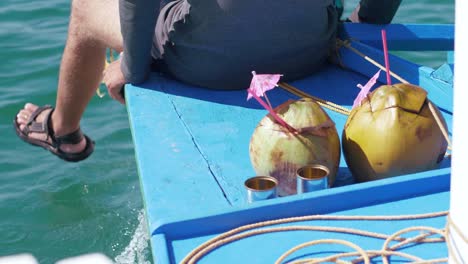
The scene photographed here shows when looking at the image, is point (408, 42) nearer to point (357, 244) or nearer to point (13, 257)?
point (357, 244)

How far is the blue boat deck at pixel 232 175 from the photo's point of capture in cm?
148

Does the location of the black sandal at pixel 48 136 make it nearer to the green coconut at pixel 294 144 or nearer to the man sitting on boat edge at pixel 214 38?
the man sitting on boat edge at pixel 214 38

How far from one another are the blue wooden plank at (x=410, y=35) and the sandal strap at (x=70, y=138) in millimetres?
1230

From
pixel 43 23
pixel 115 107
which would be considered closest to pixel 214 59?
pixel 115 107

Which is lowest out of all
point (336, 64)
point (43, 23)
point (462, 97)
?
point (43, 23)

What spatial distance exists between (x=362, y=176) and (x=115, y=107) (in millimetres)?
Result: 2784

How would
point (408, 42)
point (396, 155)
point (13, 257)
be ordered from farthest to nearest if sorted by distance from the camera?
point (13, 257) < point (408, 42) < point (396, 155)

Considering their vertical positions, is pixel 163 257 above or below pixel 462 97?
below

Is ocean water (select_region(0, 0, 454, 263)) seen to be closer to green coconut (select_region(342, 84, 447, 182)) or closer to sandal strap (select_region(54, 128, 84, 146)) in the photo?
sandal strap (select_region(54, 128, 84, 146))

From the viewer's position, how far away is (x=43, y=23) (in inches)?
208

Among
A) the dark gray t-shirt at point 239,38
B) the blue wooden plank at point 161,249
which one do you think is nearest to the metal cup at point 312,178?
the blue wooden plank at point 161,249

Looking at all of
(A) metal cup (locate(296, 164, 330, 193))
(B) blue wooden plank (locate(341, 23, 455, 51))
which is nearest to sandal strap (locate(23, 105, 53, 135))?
(B) blue wooden plank (locate(341, 23, 455, 51))

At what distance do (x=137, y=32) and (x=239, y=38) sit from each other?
30 centimetres

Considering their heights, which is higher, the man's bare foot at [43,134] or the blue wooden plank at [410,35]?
the blue wooden plank at [410,35]
